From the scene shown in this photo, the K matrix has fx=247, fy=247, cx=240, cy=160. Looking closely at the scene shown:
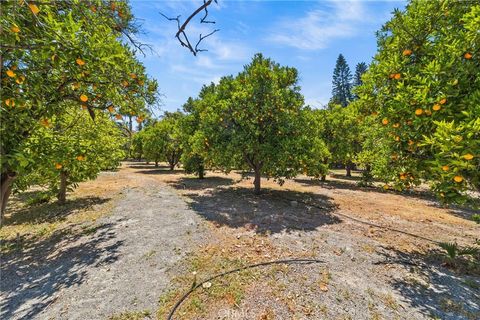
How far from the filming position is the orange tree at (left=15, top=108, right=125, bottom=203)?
499 centimetres

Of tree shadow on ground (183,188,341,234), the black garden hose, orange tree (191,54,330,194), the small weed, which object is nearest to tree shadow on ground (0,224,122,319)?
the small weed

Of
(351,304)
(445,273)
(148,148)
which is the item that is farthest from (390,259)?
(148,148)

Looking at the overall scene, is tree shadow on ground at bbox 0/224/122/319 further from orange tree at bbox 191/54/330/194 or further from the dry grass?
orange tree at bbox 191/54/330/194

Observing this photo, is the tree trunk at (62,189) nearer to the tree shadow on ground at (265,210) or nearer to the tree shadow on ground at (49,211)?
the tree shadow on ground at (49,211)

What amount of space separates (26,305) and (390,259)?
28.2ft

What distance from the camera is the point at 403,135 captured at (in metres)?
5.93

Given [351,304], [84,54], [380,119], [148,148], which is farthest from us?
[148,148]

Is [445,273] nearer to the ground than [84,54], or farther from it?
nearer to the ground

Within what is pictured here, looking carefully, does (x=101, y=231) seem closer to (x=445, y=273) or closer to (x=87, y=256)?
(x=87, y=256)

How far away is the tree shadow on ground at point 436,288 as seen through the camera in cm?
468

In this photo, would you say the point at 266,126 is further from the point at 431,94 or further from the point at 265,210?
the point at 431,94

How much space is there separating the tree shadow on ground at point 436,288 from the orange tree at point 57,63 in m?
6.88

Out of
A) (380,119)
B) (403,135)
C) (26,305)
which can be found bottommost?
(26,305)

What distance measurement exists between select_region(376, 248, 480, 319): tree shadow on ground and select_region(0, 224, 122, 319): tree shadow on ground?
7171mm
